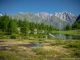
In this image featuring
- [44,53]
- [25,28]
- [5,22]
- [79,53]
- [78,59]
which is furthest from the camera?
[5,22]

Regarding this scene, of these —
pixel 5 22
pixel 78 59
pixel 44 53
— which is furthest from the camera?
pixel 5 22

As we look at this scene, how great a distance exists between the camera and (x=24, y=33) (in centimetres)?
9531

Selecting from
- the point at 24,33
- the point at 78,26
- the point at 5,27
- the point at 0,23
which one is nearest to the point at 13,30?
the point at 24,33

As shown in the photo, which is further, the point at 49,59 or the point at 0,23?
the point at 0,23

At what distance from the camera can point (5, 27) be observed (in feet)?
345

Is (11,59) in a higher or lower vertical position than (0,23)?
lower

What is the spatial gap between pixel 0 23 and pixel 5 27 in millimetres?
10857

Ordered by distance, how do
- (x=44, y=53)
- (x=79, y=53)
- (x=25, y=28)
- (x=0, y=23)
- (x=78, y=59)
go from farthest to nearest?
(x=0, y=23)
(x=25, y=28)
(x=44, y=53)
(x=79, y=53)
(x=78, y=59)

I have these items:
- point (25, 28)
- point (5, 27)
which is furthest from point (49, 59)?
point (5, 27)

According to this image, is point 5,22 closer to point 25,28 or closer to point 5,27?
point 5,27

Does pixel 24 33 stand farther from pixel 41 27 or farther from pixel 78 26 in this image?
pixel 78 26

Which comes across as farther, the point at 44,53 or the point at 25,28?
the point at 25,28

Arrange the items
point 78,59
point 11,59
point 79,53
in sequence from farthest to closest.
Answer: point 79,53, point 78,59, point 11,59

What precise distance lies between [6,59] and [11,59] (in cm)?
85
